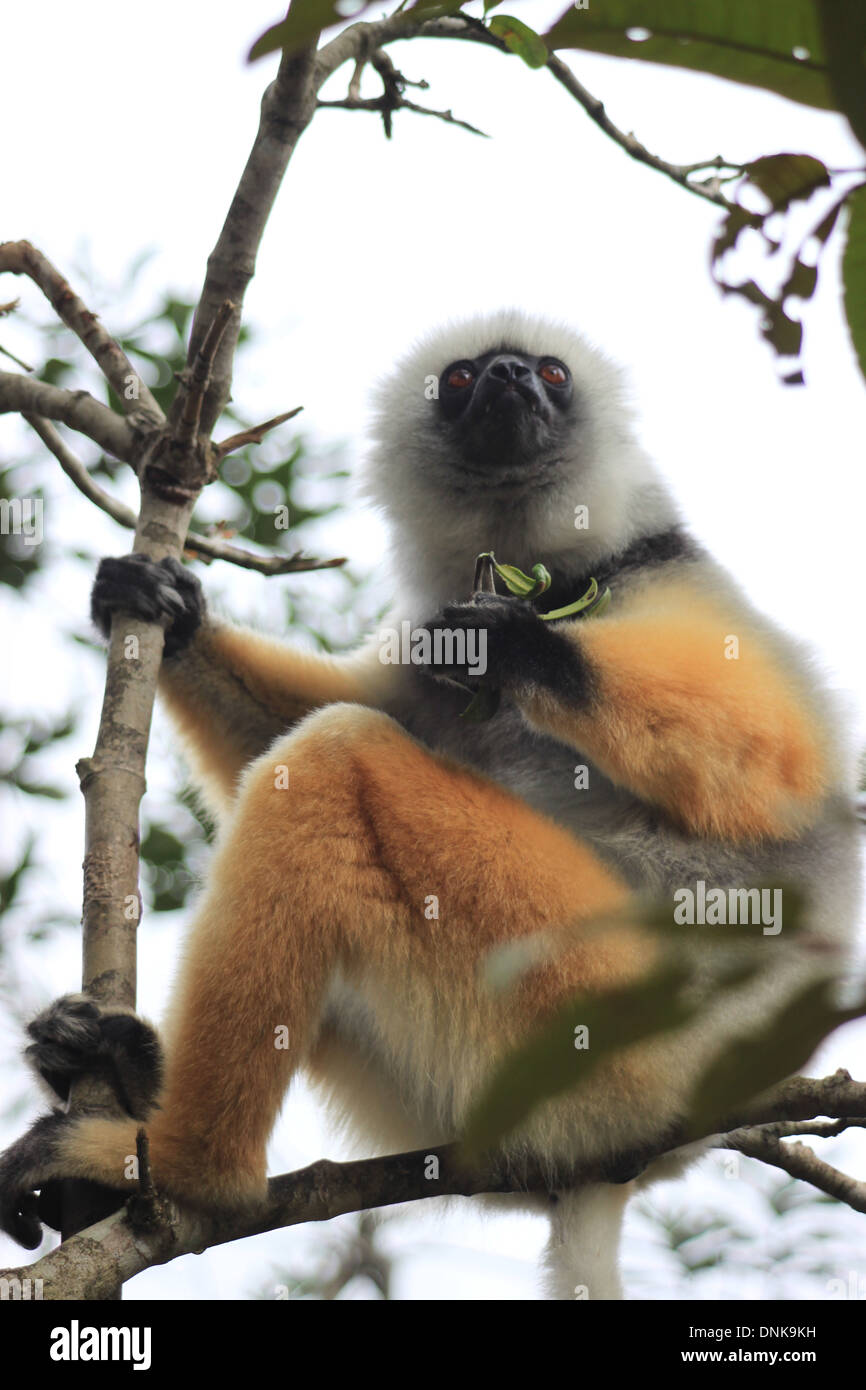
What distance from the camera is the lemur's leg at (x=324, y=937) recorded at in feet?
12.9

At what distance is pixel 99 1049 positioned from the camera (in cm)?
411

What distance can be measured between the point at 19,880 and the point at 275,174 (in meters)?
4.45

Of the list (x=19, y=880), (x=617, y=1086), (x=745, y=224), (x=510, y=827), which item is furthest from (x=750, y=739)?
(x=19, y=880)

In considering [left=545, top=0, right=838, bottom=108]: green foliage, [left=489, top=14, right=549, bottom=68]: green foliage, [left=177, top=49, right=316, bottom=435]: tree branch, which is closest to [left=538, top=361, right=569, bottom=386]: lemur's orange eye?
[left=177, top=49, right=316, bottom=435]: tree branch

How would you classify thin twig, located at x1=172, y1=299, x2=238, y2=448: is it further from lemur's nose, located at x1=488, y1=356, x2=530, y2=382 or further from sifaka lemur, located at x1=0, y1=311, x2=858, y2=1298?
lemur's nose, located at x1=488, y1=356, x2=530, y2=382

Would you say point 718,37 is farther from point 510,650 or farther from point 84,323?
point 84,323

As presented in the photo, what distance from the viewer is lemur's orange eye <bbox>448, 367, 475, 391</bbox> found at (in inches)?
257

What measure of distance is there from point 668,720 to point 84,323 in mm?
3015

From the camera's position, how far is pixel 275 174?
187 inches

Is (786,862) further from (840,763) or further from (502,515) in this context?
(502,515)

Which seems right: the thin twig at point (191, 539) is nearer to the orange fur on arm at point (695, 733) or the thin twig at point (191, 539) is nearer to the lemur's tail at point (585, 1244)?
the orange fur on arm at point (695, 733)

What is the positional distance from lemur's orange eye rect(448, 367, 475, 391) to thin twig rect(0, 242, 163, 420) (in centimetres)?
192

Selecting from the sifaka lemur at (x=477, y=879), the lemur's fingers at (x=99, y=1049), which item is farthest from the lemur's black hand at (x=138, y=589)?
the lemur's fingers at (x=99, y=1049)

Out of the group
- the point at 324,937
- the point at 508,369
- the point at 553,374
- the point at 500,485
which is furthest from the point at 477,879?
the point at 553,374
